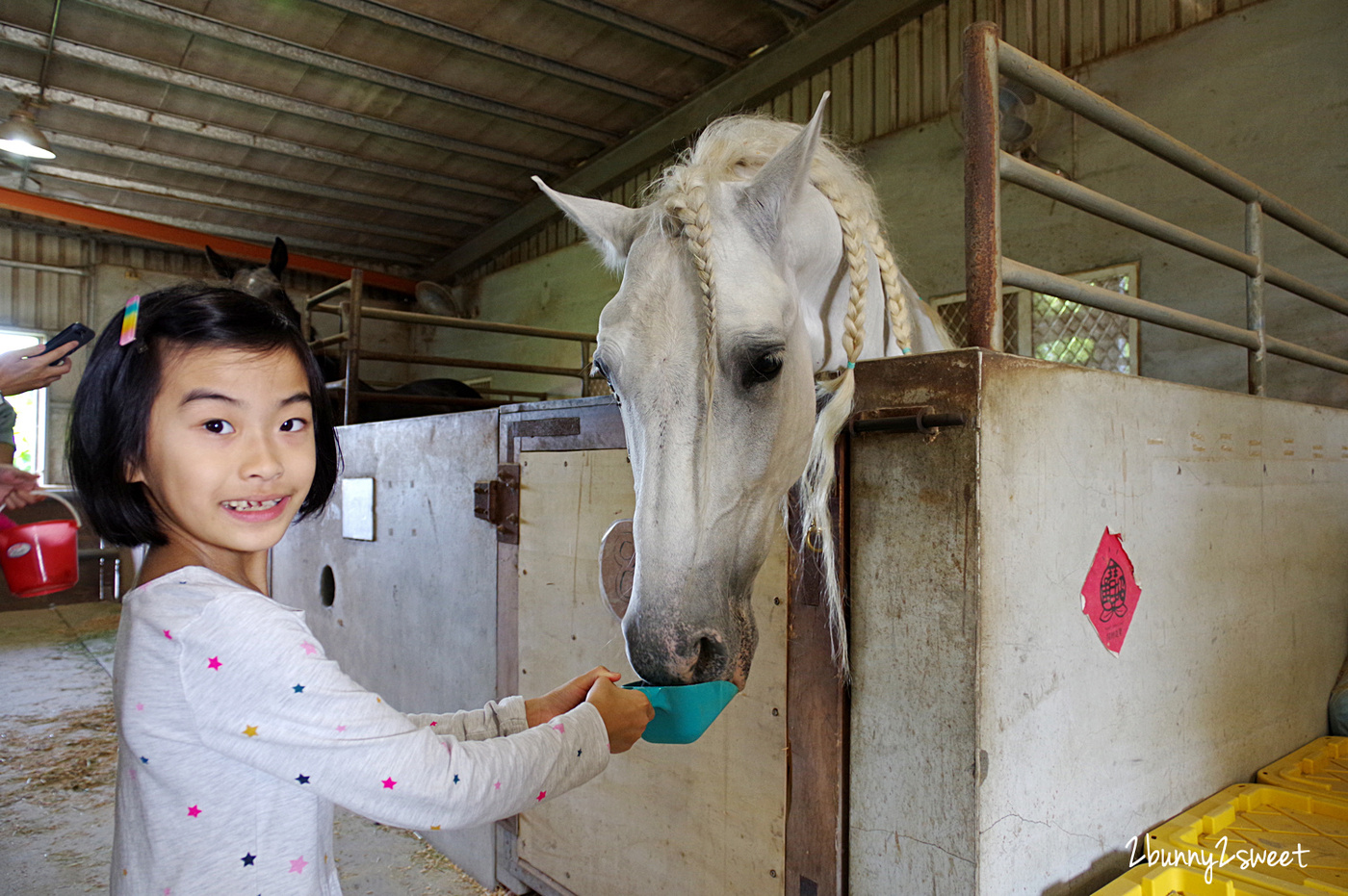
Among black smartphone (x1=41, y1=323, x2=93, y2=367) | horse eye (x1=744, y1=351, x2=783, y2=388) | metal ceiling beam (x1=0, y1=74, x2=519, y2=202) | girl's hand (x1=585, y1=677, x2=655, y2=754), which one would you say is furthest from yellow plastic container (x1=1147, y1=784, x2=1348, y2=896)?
metal ceiling beam (x1=0, y1=74, x2=519, y2=202)

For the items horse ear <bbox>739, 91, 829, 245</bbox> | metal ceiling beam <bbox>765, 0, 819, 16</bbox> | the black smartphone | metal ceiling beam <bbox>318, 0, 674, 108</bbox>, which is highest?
metal ceiling beam <bbox>765, 0, 819, 16</bbox>

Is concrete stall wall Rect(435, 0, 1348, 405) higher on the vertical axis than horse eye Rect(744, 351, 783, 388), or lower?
higher

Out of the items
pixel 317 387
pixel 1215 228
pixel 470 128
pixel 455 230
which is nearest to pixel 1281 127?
pixel 1215 228

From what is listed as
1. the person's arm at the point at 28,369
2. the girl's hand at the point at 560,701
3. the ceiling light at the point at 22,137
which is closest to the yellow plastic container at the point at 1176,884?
the girl's hand at the point at 560,701

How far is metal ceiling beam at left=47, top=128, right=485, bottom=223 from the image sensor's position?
712 cm

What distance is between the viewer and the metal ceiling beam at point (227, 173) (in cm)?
712

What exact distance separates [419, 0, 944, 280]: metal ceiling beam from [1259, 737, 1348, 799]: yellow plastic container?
14.8 feet

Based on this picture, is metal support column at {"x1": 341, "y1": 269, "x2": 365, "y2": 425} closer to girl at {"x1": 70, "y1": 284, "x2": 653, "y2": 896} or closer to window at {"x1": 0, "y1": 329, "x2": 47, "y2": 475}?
girl at {"x1": 70, "y1": 284, "x2": 653, "y2": 896}

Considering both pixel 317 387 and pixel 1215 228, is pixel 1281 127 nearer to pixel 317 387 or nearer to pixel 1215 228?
pixel 1215 228

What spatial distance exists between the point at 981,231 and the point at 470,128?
7.14 m

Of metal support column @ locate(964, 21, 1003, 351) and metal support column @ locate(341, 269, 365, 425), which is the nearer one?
metal support column @ locate(964, 21, 1003, 351)

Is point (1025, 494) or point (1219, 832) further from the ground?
point (1025, 494)

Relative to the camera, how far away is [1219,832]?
133cm

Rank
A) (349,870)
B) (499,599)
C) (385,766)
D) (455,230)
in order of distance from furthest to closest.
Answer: (455,230), (349,870), (499,599), (385,766)
